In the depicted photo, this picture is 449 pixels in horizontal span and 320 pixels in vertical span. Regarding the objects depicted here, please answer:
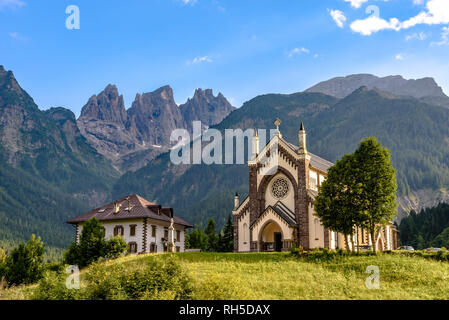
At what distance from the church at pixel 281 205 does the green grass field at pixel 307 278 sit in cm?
1153

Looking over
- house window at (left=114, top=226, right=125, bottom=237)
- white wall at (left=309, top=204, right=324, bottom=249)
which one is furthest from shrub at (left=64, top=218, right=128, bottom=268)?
white wall at (left=309, top=204, right=324, bottom=249)

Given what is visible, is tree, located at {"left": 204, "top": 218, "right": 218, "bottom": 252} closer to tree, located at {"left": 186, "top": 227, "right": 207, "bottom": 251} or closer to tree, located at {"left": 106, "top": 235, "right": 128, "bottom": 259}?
tree, located at {"left": 186, "top": 227, "right": 207, "bottom": 251}

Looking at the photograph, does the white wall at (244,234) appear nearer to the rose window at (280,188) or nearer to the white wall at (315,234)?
the rose window at (280,188)

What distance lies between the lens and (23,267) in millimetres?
53219

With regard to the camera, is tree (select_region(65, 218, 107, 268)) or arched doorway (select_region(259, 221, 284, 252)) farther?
arched doorway (select_region(259, 221, 284, 252))

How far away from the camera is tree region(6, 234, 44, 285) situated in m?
52.8

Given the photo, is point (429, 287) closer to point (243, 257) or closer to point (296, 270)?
point (296, 270)

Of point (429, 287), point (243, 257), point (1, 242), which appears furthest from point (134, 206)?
point (1, 242)

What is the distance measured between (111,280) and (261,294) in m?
→ 10.0

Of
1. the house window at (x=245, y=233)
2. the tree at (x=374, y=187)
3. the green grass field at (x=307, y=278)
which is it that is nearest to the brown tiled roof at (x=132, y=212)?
the house window at (x=245, y=233)

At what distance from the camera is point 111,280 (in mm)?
27531

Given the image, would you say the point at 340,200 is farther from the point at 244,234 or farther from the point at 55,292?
the point at 55,292

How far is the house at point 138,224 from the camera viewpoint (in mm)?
69000
